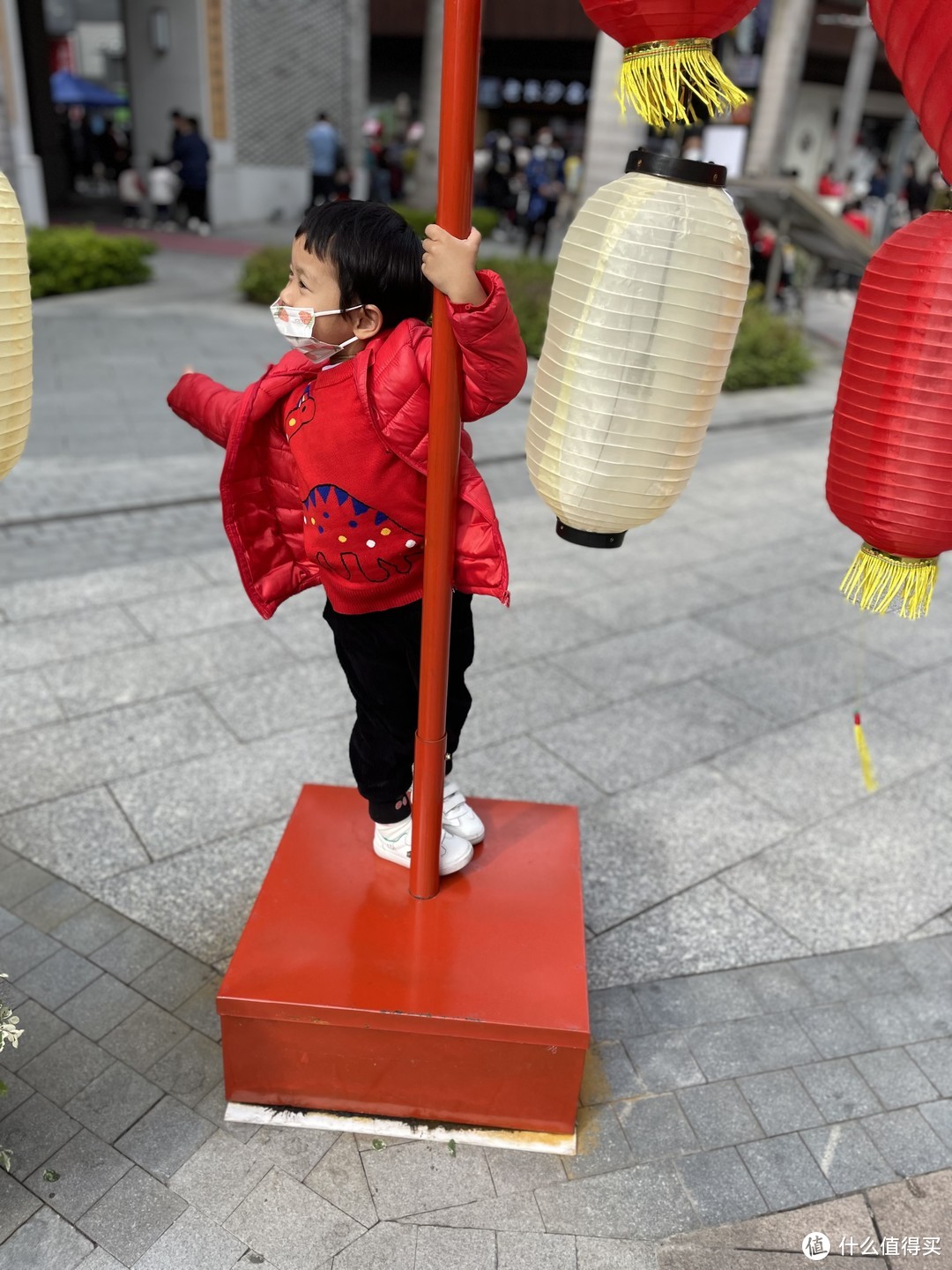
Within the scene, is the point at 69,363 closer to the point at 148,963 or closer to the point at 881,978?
the point at 148,963

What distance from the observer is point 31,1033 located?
2.49 m

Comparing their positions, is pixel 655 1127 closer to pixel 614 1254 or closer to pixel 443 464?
pixel 614 1254

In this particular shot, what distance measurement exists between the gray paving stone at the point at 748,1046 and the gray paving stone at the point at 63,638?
2964 millimetres

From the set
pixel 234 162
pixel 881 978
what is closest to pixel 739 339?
pixel 881 978

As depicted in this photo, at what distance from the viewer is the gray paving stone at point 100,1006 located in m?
2.52

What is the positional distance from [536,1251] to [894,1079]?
3.58 feet

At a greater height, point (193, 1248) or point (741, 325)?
point (741, 325)

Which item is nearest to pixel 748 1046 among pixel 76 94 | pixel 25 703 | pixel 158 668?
pixel 158 668

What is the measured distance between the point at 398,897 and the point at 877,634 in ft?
11.5

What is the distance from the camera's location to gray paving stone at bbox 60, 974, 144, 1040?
2.52 meters

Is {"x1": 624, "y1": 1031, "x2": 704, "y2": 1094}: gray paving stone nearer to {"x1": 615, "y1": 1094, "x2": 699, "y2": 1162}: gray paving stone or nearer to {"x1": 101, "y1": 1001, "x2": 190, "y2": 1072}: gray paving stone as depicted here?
{"x1": 615, "y1": 1094, "x2": 699, "y2": 1162}: gray paving stone

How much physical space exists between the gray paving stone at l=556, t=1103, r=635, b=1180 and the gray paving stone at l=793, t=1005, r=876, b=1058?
64 cm

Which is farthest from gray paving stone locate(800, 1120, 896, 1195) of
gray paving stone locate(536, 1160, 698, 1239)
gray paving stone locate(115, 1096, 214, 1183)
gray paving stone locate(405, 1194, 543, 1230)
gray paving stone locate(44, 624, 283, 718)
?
gray paving stone locate(44, 624, 283, 718)

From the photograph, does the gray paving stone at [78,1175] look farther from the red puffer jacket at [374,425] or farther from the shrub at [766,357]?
the shrub at [766,357]
